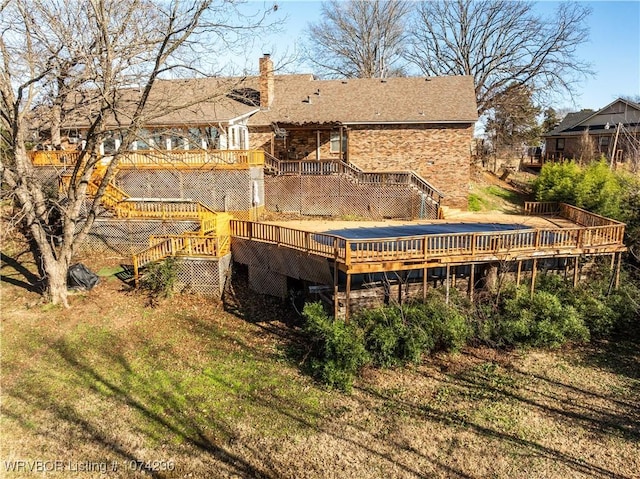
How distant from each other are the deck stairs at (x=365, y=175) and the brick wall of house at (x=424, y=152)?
2.13 meters

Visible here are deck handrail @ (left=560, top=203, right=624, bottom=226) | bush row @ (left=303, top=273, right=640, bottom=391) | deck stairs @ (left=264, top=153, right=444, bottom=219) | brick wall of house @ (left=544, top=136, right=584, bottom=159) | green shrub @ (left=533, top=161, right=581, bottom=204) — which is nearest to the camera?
bush row @ (left=303, top=273, right=640, bottom=391)

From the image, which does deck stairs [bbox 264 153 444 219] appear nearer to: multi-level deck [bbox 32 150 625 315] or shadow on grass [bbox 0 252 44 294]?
multi-level deck [bbox 32 150 625 315]

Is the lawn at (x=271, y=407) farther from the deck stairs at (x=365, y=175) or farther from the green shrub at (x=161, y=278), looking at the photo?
the deck stairs at (x=365, y=175)

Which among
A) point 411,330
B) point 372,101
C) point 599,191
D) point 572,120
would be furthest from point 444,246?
point 572,120

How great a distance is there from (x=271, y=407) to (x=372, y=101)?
1867 centimetres

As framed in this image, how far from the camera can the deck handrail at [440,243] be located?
1244cm

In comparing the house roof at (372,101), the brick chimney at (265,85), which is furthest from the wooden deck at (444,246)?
the brick chimney at (265,85)

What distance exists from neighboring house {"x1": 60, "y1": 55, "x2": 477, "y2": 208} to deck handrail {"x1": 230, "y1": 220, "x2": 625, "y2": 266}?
9.09 metres

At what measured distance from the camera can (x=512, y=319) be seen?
515 inches

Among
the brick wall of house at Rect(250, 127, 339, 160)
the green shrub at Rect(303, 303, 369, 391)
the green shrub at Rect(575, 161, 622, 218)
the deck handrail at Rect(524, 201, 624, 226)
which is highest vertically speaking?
the brick wall of house at Rect(250, 127, 339, 160)

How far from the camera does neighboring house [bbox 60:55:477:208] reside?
22109mm

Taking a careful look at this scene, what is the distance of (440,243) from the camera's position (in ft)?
42.3

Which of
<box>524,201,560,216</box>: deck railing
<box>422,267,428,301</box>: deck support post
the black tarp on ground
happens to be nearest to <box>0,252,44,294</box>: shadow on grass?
the black tarp on ground

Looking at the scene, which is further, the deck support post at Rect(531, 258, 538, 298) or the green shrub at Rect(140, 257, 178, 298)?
the green shrub at Rect(140, 257, 178, 298)
